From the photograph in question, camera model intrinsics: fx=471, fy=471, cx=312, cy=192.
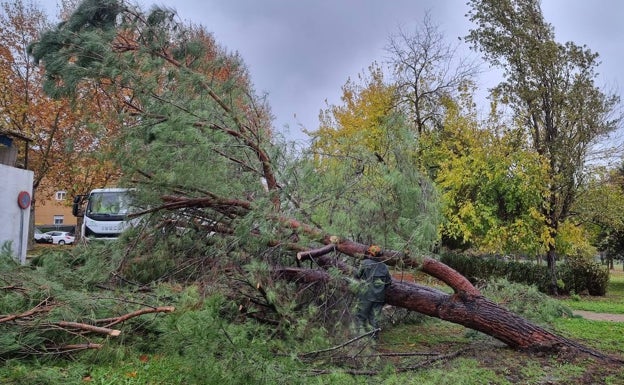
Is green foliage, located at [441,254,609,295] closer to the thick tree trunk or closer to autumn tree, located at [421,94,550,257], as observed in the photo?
autumn tree, located at [421,94,550,257]

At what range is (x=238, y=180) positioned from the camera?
567 centimetres

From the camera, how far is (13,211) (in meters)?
10.1

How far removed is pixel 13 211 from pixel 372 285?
28.9 ft

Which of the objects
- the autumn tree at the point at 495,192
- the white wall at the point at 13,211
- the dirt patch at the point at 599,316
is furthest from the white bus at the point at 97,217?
the dirt patch at the point at 599,316

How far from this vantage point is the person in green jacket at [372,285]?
4723mm

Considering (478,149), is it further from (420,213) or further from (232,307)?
(232,307)

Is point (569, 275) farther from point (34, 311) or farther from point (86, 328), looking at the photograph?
point (34, 311)

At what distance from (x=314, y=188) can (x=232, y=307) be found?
1710 millimetres

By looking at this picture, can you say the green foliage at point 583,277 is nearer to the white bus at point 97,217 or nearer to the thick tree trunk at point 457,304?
the thick tree trunk at point 457,304

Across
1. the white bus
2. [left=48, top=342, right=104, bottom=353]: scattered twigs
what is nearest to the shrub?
the white bus

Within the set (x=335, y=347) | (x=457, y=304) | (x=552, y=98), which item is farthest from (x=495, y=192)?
(x=335, y=347)

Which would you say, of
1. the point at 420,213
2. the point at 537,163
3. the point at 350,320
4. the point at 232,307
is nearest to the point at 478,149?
the point at 537,163

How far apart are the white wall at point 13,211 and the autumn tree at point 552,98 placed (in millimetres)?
12645

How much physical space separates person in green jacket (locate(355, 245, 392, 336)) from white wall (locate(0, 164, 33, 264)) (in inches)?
321
